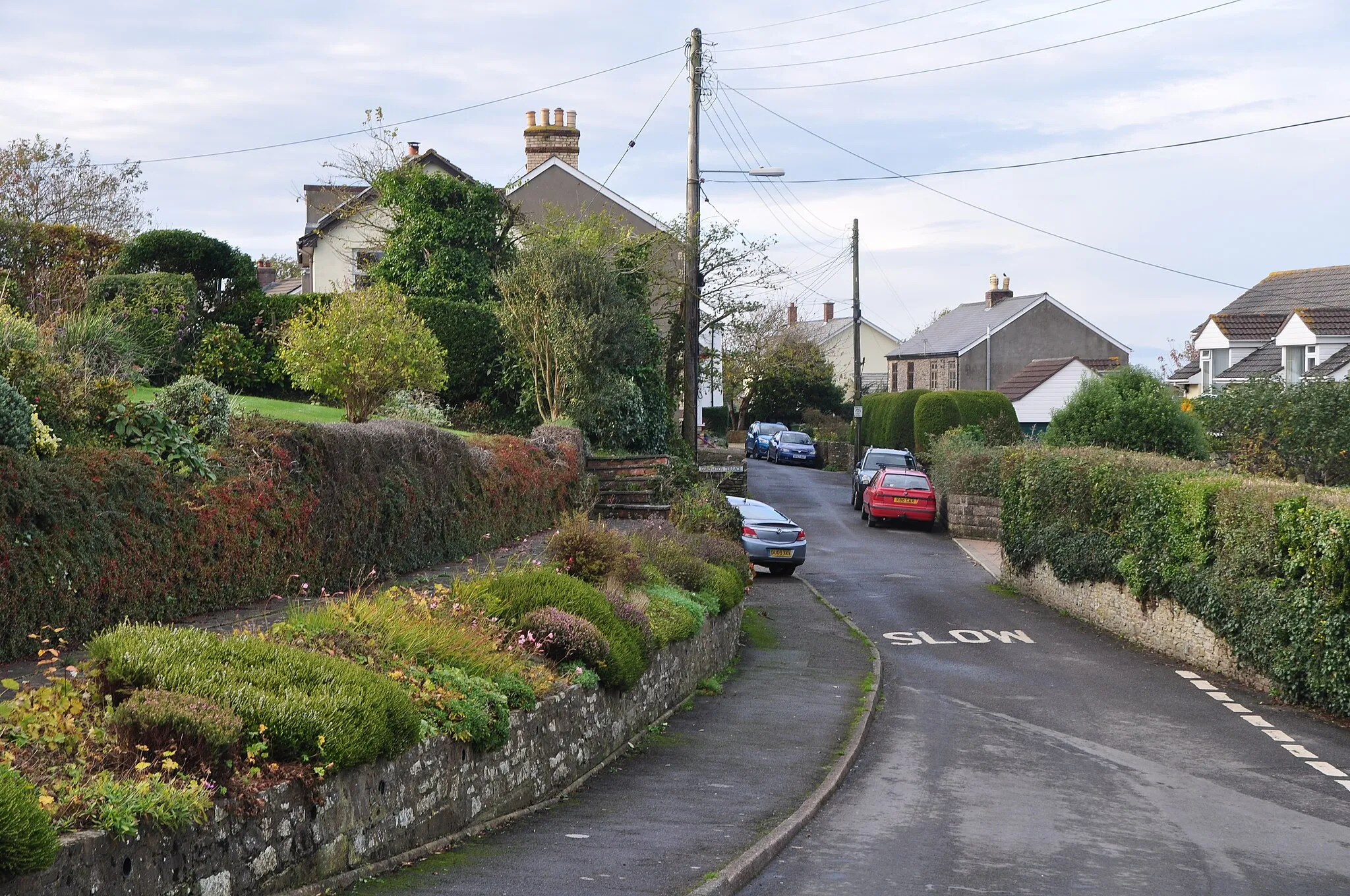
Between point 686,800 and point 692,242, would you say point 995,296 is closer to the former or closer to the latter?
point 692,242

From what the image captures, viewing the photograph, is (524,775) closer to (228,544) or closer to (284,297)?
(228,544)

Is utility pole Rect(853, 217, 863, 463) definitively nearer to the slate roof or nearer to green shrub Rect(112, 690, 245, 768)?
the slate roof

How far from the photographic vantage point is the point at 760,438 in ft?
216

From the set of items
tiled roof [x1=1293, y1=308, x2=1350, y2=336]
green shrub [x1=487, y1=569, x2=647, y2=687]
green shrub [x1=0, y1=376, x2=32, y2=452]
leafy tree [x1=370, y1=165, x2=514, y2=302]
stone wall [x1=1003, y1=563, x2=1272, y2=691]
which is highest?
leafy tree [x1=370, y1=165, x2=514, y2=302]

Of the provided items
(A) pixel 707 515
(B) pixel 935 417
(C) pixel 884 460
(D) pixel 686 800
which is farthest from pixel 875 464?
(D) pixel 686 800

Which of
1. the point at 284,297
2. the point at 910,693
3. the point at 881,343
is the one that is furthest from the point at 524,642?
the point at 881,343

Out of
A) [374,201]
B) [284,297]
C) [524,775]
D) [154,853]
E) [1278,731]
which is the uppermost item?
[374,201]

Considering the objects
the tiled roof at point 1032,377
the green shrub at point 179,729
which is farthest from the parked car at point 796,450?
the green shrub at point 179,729

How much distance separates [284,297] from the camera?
99.6ft

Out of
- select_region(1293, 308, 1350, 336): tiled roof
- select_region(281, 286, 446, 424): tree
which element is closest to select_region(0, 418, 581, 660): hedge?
select_region(281, 286, 446, 424): tree

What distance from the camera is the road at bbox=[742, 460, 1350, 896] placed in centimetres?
872

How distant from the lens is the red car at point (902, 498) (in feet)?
119

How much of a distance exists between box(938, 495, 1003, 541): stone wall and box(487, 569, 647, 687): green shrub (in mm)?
24591

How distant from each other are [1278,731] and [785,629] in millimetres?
8324
